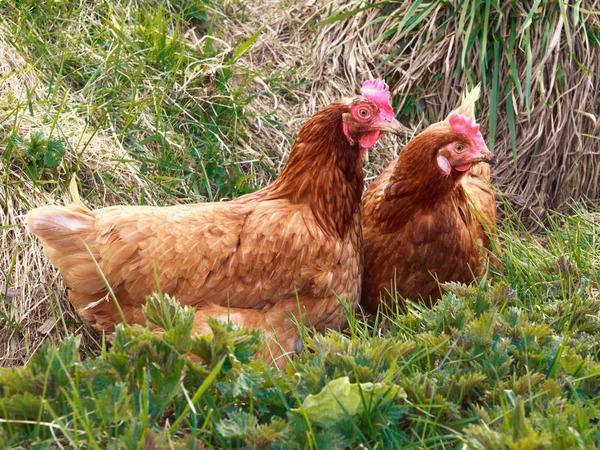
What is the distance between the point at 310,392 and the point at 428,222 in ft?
6.35

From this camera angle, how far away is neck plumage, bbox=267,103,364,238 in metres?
3.58

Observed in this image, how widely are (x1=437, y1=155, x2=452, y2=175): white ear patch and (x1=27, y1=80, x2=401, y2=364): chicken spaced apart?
36cm

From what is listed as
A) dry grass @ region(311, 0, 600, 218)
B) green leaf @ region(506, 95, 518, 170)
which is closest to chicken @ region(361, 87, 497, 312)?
green leaf @ region(506, 95, 518, 170)

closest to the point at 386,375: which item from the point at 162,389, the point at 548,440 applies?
the point at 548,440

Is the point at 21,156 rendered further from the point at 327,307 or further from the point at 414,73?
the point at 414,73

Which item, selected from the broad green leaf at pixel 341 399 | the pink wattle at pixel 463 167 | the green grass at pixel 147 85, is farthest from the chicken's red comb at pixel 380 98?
the broad green leaf at pixel 341 399

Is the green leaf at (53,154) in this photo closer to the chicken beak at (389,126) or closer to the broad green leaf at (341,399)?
the chicken beak at (389,126)

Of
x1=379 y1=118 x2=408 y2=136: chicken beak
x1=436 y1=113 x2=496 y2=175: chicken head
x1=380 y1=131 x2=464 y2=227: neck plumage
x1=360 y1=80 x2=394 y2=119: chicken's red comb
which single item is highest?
x1=360 y1=80 x2=394 y2=119: chicken's red comb

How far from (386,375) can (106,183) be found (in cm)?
254

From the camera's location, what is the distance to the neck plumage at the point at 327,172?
3576mm

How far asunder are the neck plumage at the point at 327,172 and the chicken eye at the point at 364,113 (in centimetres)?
10

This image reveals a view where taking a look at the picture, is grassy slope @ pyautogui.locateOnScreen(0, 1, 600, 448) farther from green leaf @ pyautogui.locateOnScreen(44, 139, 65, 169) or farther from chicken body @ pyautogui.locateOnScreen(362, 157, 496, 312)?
chicken body @ pyautogui.locateOnScreen(362, 157, 496, 312)

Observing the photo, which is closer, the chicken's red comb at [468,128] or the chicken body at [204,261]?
the chicken body at [204,261]

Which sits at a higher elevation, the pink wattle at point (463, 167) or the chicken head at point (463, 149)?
the chicken head at point (463, 149)
